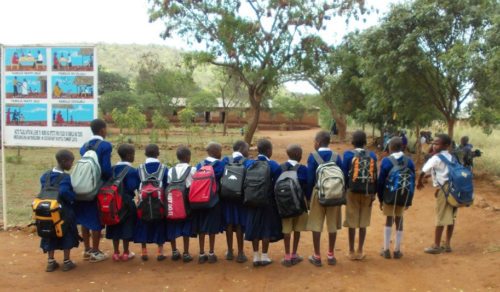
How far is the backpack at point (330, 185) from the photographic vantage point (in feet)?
16.5

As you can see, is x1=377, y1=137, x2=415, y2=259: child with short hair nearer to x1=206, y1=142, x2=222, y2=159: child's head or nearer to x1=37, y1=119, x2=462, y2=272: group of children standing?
x1=37, y1=119, x2=462, y2=272: group of children standing

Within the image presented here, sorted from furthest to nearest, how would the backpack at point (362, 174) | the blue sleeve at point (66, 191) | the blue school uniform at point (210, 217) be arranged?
the blue school uniform at point (210, 217), the backpack at point (362, 174), the blue sleeve at point (66, 191)

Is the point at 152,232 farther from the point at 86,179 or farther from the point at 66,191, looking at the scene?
the point at 66,191

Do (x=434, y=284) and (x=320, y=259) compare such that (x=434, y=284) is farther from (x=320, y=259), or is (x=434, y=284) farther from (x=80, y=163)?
(x=80, y=163)

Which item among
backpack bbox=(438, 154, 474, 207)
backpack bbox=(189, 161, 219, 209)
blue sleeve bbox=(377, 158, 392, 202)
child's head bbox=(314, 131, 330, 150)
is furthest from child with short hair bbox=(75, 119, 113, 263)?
backpack bbox=(438, 154, 474, 207)

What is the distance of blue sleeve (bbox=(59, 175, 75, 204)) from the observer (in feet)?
16.4

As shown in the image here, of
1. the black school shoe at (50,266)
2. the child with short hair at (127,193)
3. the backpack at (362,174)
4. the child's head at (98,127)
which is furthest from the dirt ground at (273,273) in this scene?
the child's head at (98,127)

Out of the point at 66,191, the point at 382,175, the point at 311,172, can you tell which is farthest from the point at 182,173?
the point at 382,175

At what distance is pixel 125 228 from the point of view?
5.41 m

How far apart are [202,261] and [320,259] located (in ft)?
4.55

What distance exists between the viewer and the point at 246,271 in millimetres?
5191

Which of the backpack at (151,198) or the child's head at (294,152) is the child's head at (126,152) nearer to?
the backpack at (151,198)

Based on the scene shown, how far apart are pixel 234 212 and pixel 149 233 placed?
3.53 feet

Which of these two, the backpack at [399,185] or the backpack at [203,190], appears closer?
the backpack at [203,190]
